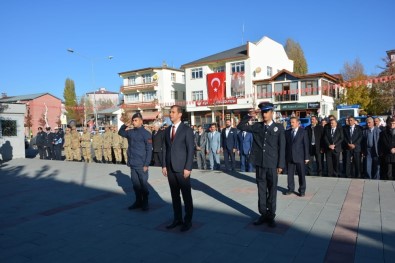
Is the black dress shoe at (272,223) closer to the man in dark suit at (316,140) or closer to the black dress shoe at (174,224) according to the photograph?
the black dress shoe at (174,224)

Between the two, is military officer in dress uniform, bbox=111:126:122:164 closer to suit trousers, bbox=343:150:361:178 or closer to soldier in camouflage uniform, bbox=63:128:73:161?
soldier in camouflage uniform, bbox=63:128:73:161

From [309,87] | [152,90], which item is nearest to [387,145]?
[309,87]

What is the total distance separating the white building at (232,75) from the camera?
138ft

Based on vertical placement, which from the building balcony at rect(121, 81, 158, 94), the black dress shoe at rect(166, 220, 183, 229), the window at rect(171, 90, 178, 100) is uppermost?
the building balcony at rect(121, 81, 158, 94)

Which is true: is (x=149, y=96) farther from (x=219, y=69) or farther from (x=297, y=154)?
(x=297, y=154)

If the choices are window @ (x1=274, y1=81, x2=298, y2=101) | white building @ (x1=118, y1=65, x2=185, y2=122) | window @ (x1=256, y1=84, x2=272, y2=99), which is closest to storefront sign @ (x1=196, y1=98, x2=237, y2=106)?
window @ (x1=256, y1=84, x2=272, y2=99)

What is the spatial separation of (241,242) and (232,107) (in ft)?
128

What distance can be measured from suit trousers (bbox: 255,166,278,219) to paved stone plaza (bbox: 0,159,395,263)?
28 centimetres

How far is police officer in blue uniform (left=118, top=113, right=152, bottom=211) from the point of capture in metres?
6.43

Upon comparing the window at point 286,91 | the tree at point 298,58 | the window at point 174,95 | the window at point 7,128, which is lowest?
the window at point 7,128

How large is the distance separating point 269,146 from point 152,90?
48.6 metres

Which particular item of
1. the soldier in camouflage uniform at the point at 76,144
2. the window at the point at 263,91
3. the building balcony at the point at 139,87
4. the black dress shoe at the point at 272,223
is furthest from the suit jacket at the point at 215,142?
the building balcony at the point at 139,87

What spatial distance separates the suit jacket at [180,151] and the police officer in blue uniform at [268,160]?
109cm

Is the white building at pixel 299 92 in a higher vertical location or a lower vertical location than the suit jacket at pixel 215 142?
higher
